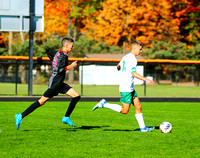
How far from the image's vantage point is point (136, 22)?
48.9 meters

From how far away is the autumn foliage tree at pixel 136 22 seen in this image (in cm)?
4872

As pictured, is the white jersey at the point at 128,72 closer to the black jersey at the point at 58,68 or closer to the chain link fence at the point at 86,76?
the black jersey at the point at 58,68

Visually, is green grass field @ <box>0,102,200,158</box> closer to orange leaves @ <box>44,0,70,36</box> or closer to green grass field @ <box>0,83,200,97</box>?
green grass field @ <box>0,83,200,97</box>

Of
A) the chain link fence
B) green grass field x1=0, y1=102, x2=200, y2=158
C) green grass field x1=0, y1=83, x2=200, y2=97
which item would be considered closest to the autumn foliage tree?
the chain link fence

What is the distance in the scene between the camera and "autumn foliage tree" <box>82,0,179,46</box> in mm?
48719

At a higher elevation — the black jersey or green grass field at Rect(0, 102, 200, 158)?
the black jersey

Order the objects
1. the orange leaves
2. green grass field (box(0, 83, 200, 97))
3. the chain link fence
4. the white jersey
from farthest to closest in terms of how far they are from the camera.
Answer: the orange leaves
green grass field (box(0, 83, 200, 97))
the chain link fence
the white jersey

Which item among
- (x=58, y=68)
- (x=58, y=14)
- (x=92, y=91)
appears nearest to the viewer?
(x=58, y=68)

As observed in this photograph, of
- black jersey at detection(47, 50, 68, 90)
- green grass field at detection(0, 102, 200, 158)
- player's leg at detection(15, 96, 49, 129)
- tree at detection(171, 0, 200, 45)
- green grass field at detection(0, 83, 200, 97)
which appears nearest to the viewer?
green grass field at detection(0, 102, 200, 158)

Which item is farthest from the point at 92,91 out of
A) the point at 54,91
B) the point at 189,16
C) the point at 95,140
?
the point at 189,16

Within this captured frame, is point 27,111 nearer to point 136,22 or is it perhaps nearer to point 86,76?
point 86,76

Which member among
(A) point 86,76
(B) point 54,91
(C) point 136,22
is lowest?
(A) point 86,76

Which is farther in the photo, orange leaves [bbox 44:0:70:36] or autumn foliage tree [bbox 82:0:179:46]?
orange leaves [bbox 44:0:70:36]

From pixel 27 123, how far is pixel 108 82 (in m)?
26.5
